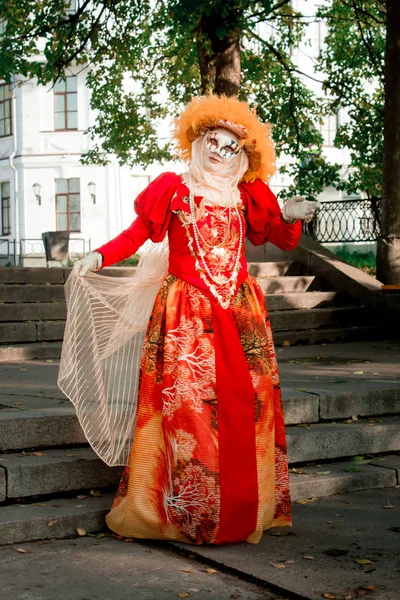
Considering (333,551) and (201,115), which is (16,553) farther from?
(201,115)

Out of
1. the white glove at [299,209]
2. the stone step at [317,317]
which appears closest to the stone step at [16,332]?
the stone step at [317,317]

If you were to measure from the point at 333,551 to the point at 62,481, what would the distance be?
4.90 ft

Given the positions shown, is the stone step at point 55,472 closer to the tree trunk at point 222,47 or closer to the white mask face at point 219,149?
the white mask face at point 219,149

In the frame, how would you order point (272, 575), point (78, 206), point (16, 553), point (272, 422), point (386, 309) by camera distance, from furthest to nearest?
point (78, 206), point (386, 309), point (272, 422), point (16, 553), point (272, 575)

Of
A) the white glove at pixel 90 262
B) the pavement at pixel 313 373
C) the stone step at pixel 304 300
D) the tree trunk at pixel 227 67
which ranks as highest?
the tree trunk at pixel 227 67

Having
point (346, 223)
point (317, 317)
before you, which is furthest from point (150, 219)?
point (346, 223)

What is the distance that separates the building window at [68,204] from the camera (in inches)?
1292

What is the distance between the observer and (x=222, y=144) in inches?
188

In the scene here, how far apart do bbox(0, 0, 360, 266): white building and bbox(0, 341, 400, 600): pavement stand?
27066mm

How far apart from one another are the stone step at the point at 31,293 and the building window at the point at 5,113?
24.9 meters

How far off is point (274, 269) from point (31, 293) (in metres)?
3.55

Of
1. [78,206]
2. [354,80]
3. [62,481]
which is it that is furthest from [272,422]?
[78,206]

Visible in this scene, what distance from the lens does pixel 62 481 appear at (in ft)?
16.4

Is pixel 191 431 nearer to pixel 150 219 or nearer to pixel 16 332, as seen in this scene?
pixel 150 219
